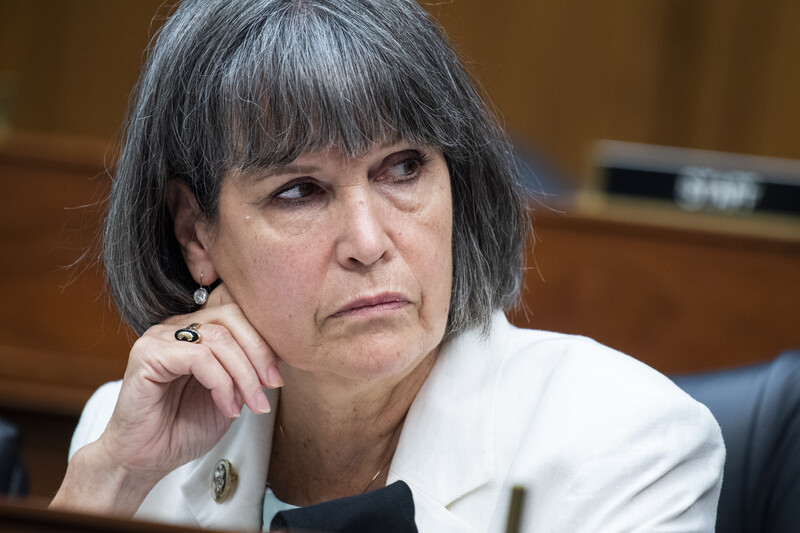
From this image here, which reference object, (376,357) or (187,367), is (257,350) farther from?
(376,357)

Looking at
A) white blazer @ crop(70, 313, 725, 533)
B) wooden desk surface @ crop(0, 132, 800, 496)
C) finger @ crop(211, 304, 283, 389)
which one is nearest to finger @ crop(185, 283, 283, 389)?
finger @ crop(211, 304, 283, 389)

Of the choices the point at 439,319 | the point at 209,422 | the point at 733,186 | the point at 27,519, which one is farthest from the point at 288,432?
the point at 733,186

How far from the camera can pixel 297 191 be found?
5.12 ft

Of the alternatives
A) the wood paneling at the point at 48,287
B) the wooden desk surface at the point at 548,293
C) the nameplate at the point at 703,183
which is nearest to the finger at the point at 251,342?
the wooden desk surface at the point at 548,293

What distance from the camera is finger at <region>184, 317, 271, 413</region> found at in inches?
63.9

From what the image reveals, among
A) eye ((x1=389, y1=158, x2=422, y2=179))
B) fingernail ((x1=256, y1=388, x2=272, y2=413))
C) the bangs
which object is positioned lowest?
fingernail ((x1=256, y1=388, x2=272, y2=413))

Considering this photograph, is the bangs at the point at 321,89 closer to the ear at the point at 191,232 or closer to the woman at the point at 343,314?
the woman at the point at 343,314

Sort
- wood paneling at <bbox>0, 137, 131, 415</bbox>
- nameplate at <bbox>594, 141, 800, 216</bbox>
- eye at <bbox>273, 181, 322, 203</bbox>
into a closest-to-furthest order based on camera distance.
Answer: eye at <bbox>273, 181, 322, 203</bbox> < nameplate at <bbox>594, 141, 800, 216</bbox> < wood paneling at <bbox>0, 137, 131, 415</bbox>

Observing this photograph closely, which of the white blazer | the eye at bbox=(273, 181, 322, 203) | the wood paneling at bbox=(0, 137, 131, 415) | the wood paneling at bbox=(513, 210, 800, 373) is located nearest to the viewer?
the white blazer

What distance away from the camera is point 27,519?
82cm

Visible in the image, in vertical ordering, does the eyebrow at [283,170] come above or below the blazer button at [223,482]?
above

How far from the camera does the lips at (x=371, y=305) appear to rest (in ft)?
4.99

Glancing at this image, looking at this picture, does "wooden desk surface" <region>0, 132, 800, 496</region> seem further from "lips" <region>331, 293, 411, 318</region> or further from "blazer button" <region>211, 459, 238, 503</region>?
"lips" <region>331, 293, 411, 318</region>

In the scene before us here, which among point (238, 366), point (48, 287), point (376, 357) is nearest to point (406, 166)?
point (376, 357)
